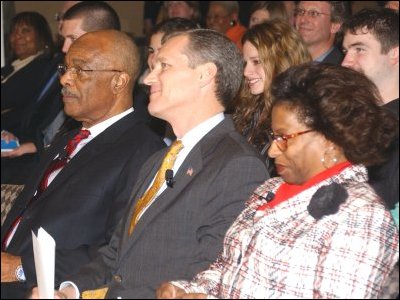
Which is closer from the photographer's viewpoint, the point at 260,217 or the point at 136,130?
the point at 260,217

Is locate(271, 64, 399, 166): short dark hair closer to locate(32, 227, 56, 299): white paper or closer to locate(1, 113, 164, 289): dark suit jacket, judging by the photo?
locate(32, 227, 56, 299): white paper

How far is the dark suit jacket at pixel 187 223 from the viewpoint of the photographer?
10.4 feet

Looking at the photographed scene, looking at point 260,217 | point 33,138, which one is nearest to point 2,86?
point 33,138

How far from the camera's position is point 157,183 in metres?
3.46

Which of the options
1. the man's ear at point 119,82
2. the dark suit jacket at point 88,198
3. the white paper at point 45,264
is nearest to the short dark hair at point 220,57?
the dark suit jacket at point 88,198

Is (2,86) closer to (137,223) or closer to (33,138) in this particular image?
(33,138)

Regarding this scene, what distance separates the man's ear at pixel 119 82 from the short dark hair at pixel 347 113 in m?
1.41

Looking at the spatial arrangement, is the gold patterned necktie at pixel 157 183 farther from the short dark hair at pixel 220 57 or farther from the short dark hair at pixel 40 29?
the short dark hair at pixel 40 29

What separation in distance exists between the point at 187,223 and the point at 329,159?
2.03 ft

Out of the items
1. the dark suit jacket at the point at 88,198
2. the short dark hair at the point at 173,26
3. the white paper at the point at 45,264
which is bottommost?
the dark suit jacket at the point at 88,198

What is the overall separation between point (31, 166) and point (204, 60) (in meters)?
2.86

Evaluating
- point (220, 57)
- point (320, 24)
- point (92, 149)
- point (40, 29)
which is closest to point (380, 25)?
point (220, 57)

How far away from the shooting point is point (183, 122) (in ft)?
11.5

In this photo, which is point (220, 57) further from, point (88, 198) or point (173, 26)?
point (173, 26)
